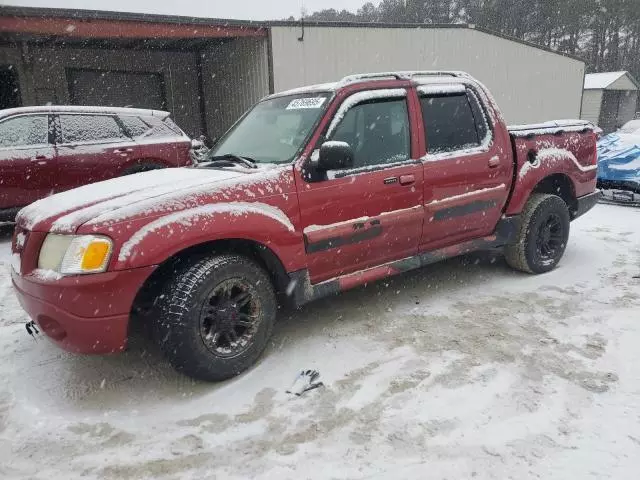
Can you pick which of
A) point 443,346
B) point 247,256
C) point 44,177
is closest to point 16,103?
point 44,177

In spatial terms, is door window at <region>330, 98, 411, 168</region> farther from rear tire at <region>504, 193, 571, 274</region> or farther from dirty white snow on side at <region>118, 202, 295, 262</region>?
rear tire at <region>504, 193, 571, 274</region>

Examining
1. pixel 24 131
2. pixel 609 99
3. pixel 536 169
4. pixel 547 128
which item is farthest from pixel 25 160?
pixel 609 99

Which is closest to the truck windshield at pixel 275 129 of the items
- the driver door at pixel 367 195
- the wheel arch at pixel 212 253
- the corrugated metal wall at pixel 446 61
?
the driver door at pixel 367 195

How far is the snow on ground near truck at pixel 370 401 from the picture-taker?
90.4 inches

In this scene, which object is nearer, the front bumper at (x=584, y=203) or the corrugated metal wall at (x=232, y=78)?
the front bumper at (x=584, y=203)

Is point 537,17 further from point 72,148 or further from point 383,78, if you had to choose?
point 383,78

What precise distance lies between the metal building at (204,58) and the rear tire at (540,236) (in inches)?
351

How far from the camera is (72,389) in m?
3.01

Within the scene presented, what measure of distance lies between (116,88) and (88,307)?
13.7 m

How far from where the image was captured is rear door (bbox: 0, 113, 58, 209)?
20.7 feet

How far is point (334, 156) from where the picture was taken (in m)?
3.14

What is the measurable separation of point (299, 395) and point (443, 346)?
1.11 meters

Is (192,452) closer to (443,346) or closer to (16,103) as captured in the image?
(443,346)

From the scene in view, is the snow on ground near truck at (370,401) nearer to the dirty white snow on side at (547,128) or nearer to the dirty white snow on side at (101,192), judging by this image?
the dirty white snow on side at (101,192)
